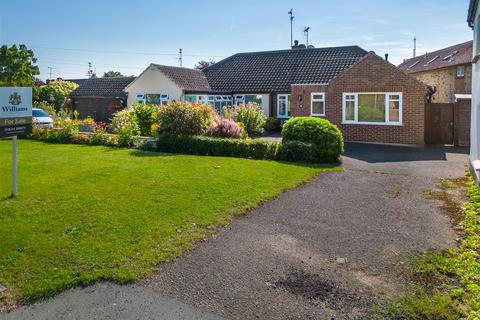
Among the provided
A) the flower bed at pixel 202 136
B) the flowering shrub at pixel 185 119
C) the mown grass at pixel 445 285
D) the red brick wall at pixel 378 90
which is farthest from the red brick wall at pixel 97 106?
the mown grass at pixel 445 285

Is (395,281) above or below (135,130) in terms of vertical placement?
below

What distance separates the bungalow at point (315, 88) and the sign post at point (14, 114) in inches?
601

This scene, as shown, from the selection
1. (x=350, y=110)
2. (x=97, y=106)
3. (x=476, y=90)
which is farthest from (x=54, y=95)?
(x=476, y=90)

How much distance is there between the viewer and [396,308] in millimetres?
4328

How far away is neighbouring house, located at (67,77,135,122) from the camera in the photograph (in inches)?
1275

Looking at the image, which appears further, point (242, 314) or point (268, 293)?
point (268, 293)

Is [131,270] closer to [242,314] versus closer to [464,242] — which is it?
[242,314]

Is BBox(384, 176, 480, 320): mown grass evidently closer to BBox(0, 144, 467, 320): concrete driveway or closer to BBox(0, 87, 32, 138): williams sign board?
BBox(0, 144, 467, 320): concrete driveway

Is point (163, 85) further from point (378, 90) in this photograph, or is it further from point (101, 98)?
point (378, 90)

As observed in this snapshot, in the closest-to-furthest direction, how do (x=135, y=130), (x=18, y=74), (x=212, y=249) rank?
(x=212, y=249)
(x=135, y=130)
(x=18, y=74)

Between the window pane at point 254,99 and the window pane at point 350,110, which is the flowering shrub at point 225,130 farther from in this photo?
the window pane at point 254,99

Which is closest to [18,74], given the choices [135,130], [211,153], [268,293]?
[135,130]

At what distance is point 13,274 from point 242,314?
9.59ft

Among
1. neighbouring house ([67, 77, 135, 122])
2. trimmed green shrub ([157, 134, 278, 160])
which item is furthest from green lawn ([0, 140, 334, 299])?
neighbouring house ([67, 77, 135, 122])
